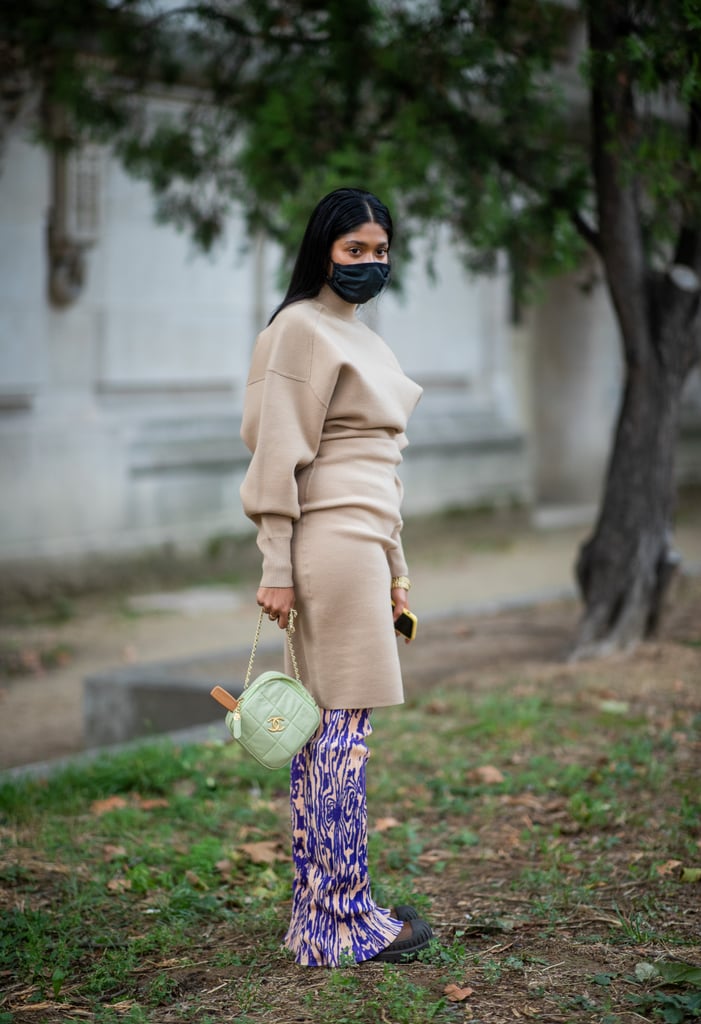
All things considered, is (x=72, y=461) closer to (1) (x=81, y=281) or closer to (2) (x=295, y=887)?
(1) (x=81, y=281)

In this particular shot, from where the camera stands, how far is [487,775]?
17.8 ft

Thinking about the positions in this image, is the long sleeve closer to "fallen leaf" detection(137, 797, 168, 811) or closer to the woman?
the woman

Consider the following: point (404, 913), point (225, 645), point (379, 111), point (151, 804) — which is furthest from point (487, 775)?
point (225, 645)

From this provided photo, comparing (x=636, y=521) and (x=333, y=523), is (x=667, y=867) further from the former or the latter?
(x=636, y=521)

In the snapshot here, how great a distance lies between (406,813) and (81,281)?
21.6 feet

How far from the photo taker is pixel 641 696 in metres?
6.45

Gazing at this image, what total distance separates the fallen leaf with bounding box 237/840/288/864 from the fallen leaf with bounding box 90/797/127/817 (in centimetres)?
62

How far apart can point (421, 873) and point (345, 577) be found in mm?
1395

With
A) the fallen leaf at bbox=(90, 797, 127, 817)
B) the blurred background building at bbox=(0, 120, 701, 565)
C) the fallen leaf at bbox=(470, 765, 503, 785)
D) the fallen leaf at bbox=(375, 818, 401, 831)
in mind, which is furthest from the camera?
the blurred background building at bbox=(0, 120, 701, 565)

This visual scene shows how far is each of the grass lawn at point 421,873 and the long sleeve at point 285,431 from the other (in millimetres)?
1094

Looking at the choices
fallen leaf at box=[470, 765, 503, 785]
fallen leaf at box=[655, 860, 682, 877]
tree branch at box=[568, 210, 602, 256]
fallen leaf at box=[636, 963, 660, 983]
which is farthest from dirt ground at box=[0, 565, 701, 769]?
fallen leaf at box=[636, 963, 660, 983]

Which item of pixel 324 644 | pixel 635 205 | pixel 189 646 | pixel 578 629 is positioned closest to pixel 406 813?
pixel 324 644

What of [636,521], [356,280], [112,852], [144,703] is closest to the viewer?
[356,280]

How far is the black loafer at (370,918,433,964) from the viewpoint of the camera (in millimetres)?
3701
